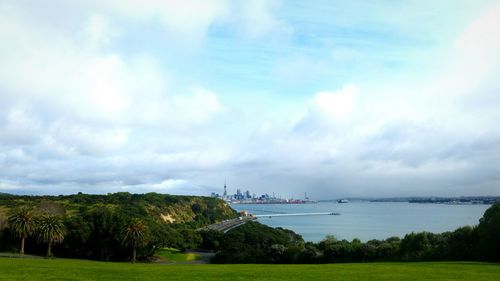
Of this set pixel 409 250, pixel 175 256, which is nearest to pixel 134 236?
pixel 175 256

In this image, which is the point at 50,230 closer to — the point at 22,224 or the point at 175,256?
the point at 22,224

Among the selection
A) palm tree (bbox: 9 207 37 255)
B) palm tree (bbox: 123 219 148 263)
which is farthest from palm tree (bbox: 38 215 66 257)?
palm tree (bbox: 123 219 148 263)

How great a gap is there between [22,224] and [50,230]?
5.94 meters

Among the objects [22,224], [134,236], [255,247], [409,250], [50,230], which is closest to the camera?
[409,250]

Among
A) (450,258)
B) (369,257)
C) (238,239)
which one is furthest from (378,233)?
(450,258)

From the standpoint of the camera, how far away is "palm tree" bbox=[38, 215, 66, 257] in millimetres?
71188

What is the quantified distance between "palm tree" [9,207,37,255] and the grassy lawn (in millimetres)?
25996

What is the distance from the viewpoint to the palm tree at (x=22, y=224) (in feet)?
239

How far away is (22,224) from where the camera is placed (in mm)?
73250

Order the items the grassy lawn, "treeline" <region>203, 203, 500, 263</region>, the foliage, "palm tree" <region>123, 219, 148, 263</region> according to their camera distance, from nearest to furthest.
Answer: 1. "treeline" <region>203, 203, 500, 263</region>
2. "palm tree" <region>123, 219, 148, 263</region>
3. the foliage
4. the grassy lawn

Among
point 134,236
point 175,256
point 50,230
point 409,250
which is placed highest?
point 50,230

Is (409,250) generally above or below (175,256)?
above

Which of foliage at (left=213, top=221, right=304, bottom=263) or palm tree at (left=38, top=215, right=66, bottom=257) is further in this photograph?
foliage at (left=213, top=221, right=304, bottom=263)

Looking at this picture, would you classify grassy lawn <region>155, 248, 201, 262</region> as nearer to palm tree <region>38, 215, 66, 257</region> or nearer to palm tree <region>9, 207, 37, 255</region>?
palm tree <region>38, 215, 66, 257</region>
